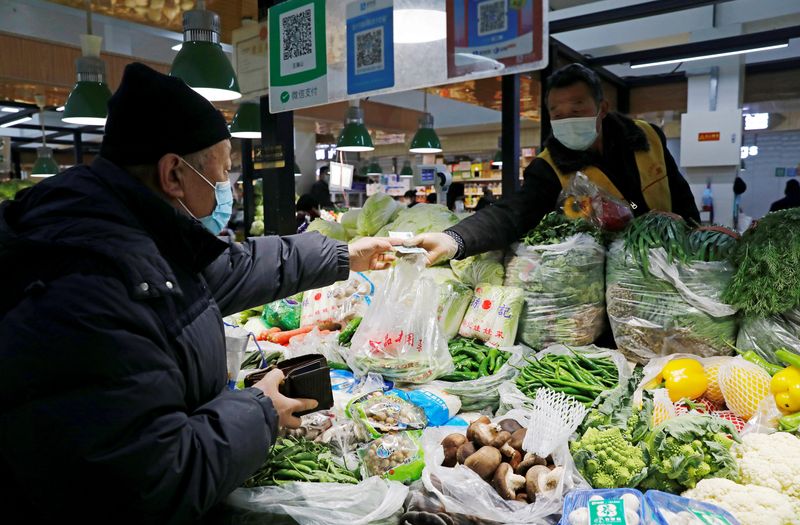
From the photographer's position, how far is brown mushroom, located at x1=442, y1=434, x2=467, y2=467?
6.00 feet

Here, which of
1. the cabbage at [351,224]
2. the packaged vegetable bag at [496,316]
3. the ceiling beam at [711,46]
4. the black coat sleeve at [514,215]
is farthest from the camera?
the ceiling beam at [711,46]

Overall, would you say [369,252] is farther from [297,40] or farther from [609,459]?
[297,40]

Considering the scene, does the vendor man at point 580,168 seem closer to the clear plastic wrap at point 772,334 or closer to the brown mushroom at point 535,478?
the clear plastic wrap at point 772,334

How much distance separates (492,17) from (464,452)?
197 centimetres

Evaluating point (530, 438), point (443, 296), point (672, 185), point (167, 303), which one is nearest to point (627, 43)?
point (672, 185)

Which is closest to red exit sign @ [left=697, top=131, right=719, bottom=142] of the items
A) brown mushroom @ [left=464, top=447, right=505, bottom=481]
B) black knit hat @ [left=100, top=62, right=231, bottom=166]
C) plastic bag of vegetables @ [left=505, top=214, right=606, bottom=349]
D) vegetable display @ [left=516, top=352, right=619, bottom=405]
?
plastic bag of vegetables @ [left=505, top=214, right=606, bottom=349]

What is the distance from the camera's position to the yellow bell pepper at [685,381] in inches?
80.6

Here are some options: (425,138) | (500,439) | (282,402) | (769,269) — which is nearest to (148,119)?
(282,402)

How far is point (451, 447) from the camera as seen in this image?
1845 mm

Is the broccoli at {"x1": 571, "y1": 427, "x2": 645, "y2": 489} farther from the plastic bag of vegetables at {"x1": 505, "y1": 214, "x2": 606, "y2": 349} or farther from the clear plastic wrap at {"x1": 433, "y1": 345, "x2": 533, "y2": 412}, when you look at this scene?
the plastic bag of vegetables at {"x1": 505, "y1": 214, "x2": 606, "y2": 349}

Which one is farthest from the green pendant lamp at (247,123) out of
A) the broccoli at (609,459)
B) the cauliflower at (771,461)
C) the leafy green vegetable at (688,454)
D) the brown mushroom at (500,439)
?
the cauliflower at (771,461)

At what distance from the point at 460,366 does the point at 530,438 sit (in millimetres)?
776

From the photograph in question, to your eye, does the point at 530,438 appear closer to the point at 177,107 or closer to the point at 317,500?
the point at 317,500

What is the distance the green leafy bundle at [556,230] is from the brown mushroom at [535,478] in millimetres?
1248
